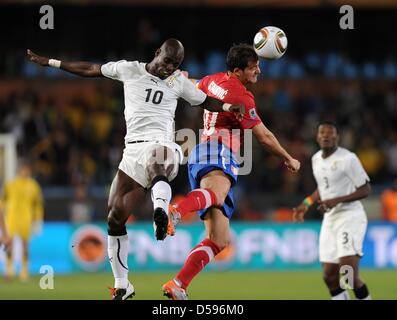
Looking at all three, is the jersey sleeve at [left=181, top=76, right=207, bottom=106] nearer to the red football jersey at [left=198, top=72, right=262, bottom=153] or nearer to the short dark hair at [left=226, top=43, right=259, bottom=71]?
the red football jersey at [left=198, top=72, right=262, bottom=153]

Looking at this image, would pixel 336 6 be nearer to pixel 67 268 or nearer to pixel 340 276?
pixel 67 268

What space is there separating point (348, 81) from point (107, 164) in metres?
7.57

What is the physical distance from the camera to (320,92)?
79.2 ft

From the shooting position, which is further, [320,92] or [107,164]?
[320,92]

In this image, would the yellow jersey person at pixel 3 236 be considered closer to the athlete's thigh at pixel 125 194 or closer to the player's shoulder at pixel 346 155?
the athlete's thigh at pixel 125 194

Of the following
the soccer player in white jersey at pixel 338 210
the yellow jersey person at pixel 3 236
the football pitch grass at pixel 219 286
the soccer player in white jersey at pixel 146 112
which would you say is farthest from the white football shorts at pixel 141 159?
the football pitch grass at pixel 219 286

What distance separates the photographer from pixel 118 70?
884cm

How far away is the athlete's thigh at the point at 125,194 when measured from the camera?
8805 millimetres

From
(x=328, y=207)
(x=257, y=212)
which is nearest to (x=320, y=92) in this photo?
(x=257, y=212)

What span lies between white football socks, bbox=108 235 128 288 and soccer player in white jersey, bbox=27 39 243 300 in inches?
4.6

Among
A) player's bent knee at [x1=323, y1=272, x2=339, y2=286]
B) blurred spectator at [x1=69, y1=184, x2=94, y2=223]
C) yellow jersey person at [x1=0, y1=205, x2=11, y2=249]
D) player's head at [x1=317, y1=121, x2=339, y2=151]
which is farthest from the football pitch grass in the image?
yellow jersey person at [x1=0, y1=205, x2=11, y2=249]

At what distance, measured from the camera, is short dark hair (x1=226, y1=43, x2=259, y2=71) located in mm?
9141

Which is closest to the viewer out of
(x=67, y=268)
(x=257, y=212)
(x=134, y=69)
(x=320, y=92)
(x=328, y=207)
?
(x=134, y=69)

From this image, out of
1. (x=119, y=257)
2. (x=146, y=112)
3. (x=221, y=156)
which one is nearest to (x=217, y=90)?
(x=221, y=156)
